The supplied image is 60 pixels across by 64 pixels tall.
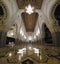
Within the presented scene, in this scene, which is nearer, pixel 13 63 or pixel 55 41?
pixel 13 63

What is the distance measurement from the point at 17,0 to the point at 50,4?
9.67 ft

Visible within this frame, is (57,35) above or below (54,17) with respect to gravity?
below

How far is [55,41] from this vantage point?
9578 millimetres

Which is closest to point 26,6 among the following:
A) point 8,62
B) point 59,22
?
point 59,22

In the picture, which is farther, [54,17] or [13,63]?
[54,17]

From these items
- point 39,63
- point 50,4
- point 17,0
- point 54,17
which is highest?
point 17,0

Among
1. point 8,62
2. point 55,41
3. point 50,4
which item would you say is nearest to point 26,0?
point 50,4

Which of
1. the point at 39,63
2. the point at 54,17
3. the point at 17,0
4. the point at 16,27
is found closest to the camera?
the point at 39,63

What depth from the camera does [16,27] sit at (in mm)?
14000

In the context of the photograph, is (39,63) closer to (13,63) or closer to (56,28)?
(13,63)

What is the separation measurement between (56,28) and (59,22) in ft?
1.69

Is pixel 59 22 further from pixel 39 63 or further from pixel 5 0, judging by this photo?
pixel 39 63

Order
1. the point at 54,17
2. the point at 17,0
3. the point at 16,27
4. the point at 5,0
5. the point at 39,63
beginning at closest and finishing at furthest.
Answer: the point at 39,63, the point at 5,0, the point at 54,17, the point at 17,0, the point at 16,27

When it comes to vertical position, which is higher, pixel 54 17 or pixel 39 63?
pixel 54 17
